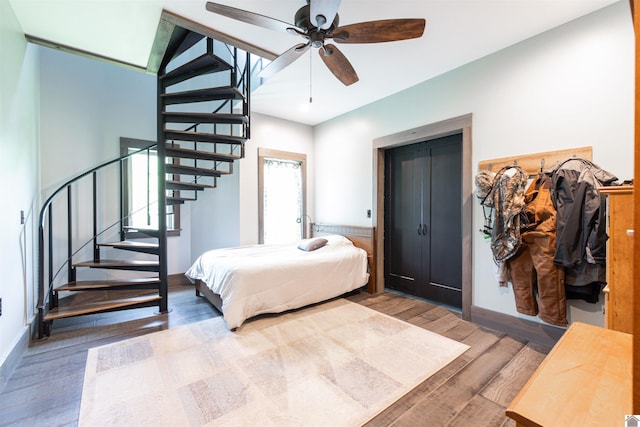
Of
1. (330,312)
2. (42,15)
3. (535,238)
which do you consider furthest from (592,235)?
(42,15)

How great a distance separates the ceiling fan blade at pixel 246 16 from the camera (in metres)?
1.63

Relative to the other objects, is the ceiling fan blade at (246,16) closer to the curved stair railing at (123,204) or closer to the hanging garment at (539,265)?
the curved stair railing at (123,204)

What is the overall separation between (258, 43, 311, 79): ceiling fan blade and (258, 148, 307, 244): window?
207 centimetres

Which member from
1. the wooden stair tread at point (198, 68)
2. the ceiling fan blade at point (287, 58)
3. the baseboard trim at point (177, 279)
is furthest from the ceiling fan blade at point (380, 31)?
the baseboard trim at point (177, 279)

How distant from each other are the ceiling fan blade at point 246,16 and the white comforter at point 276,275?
2115 mm

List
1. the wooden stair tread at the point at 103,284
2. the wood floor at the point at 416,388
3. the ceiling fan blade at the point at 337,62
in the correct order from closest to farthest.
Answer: the wood floor at the point at 416,388
the ceiling fan blade at the point at 337,62
the wooden stair tread at the point at 103,284

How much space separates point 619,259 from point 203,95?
3.60 meters

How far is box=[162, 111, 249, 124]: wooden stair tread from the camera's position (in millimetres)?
3045

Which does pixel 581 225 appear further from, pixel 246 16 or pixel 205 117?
pixel 205 117

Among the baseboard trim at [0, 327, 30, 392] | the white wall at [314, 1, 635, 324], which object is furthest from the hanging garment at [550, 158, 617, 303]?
the baseboard trim at [0, 327, 30, 392]

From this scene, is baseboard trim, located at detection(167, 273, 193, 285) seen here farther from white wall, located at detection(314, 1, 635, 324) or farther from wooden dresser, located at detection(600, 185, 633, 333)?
wooden dresser, located at detection(600, 185, 633, 333)

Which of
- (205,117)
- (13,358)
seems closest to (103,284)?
(13,358)

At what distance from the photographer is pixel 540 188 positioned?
233 cm

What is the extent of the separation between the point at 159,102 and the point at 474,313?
4209 millimetres
